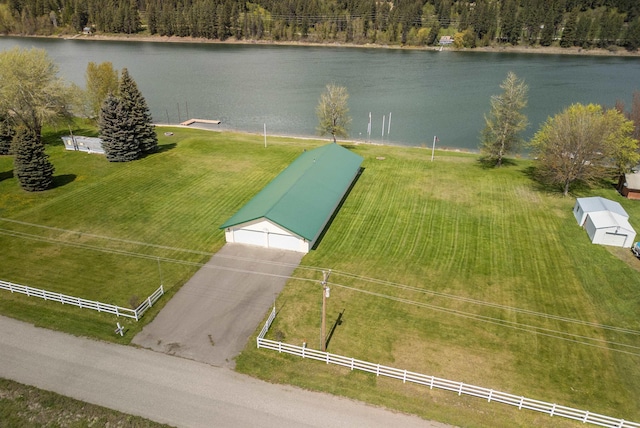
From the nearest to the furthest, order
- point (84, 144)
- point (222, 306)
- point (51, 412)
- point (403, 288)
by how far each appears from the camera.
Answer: point (51, 412) → point (222, 306) → point (403, 288) → point (84, 144)

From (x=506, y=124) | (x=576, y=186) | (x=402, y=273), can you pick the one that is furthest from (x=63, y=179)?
(x=576, y=186)

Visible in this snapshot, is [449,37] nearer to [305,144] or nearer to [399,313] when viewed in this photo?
[305,144]

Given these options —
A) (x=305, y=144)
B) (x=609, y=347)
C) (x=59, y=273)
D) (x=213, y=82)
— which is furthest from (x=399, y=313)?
(x=213, y=82)

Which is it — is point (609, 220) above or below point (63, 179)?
above

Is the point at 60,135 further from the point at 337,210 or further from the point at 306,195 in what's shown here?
the point at 337,210

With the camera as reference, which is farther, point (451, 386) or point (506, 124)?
point (506, 124)

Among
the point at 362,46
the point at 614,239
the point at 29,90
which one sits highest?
the point at 29,90

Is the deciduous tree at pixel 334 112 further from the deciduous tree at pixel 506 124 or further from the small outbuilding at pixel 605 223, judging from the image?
the small outbuilding at pixel 605 223

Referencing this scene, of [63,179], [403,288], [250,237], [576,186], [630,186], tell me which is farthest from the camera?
[576,186]
